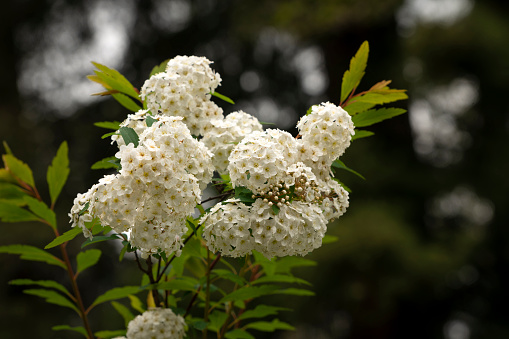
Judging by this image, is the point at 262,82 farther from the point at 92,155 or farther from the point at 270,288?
the point at 270,288

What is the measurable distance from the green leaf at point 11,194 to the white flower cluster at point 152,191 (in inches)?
22.3

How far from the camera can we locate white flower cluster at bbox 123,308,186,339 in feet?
4.67

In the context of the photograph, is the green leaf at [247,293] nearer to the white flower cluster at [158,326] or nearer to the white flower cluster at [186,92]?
the white flower cluster at [158,326]

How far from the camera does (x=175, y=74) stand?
1.42 m

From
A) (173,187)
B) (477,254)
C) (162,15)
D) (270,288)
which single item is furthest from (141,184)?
(162,15)

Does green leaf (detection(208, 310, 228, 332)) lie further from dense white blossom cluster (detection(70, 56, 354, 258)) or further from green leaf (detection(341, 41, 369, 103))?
green leaf (detection(341, 41, 369, 103))

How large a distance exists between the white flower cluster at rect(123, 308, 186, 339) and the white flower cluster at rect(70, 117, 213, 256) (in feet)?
1.00

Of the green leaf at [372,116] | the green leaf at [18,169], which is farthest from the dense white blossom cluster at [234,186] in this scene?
the green leaf at [18,169]

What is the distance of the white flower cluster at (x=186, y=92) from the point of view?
54.7 inches

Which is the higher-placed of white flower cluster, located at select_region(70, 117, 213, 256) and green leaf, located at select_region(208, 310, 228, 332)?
white flower cluster, located at select_region(70, 117, 213, 256)

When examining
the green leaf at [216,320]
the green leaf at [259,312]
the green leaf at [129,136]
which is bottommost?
the green leaf at [259,312]

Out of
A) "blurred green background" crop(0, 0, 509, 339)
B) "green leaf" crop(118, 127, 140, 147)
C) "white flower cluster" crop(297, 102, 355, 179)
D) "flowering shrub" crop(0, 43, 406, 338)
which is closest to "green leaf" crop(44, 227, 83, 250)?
"flowering shrub" crop(0, 43, 406, 338)

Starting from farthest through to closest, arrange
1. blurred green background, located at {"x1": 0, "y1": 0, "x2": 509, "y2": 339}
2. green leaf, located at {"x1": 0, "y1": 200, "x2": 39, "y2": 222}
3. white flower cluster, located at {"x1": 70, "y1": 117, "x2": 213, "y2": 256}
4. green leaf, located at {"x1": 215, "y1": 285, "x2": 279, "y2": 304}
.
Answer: blurred green background, located at {"x1": 0, "y1": 0, "x2": 509, "y2": 339} < green leaf, located at {"x1": 0, "y1": 200, "x2": 39, "y2": 222} < green leaf, located at {"x1": 215, "y1": 285, "x2": 279, "y2": 304} < white flower cluster, located at {"x1": 70, "y1": 117, "x2": 213, "y2": 256}

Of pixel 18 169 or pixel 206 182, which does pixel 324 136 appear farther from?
pixel 18 169
